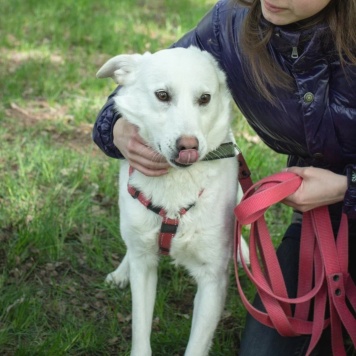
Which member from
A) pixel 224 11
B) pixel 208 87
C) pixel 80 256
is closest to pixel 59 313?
pixel 80 256

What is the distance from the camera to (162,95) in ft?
8.18

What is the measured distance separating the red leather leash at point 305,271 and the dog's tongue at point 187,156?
24cm

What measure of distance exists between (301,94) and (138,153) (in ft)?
2.04

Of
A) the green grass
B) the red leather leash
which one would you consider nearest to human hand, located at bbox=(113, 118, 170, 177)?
the red leather leash

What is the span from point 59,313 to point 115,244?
1.97 ft

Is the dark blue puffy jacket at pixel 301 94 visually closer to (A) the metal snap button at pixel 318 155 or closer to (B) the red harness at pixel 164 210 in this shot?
(A) the metal snap button at pixel 318 155

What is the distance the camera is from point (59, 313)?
3.07m

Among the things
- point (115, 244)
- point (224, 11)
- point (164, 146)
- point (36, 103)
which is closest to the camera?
point (164, 146)

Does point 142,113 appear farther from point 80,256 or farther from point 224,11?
point 80,256

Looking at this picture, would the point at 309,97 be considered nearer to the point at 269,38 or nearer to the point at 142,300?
the point at 269,38

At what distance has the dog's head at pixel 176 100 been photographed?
7.84ft

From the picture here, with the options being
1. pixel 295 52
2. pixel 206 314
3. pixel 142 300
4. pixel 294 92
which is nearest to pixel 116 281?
pixel 142 300

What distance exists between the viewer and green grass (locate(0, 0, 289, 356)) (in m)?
2.96

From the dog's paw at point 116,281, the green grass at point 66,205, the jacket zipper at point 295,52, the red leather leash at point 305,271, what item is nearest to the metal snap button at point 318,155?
the red leather leash at point 305,271
